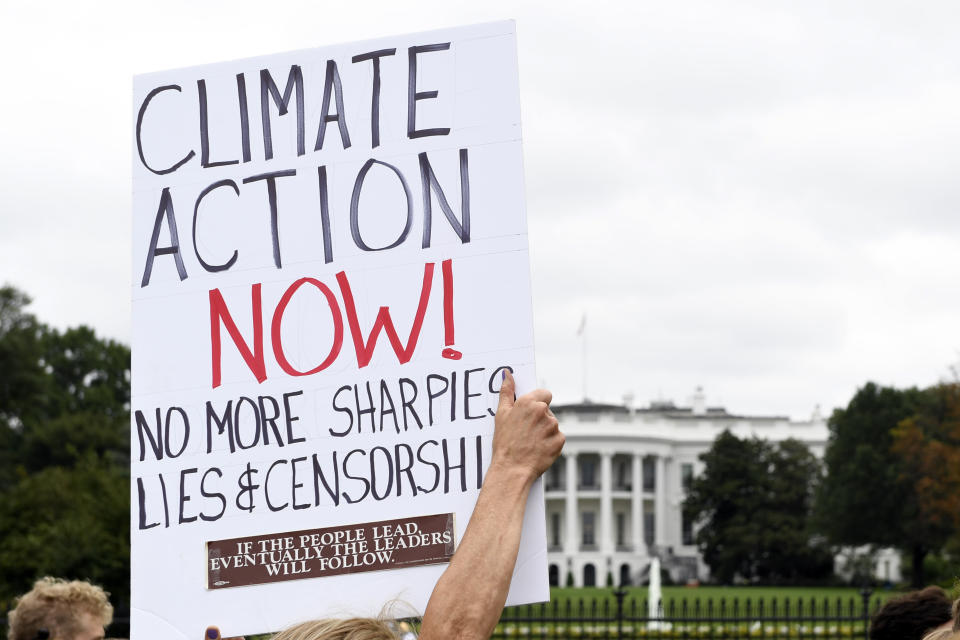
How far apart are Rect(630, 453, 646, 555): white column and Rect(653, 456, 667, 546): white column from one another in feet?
5.50

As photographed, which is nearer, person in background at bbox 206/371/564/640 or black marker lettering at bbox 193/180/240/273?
person in background at bbox 206/371/564/640

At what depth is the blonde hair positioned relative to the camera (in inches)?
79.4

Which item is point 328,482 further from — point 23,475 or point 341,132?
point 23,475

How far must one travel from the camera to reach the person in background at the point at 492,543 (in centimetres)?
215

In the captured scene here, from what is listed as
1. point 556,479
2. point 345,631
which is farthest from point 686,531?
point 345,631

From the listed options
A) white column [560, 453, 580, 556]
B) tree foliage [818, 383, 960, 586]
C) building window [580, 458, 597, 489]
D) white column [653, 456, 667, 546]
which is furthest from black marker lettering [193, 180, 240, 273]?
white column [653, 456, 667, 546]

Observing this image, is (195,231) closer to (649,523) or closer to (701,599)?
(701,599)

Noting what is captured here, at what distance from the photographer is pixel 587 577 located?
9450 cm

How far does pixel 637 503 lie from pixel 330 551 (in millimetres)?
95539

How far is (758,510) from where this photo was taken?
77.3m

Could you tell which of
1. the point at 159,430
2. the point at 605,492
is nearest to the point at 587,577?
the point at 605,492

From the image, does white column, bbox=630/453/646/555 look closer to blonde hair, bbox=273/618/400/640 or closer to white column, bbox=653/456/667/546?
white column, bbox=653/456/667/546

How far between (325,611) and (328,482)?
257mm

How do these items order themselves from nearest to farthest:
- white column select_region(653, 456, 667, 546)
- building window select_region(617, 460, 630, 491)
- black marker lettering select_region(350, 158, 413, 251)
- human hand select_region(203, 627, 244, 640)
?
1. human hand select_region(203, 627, 244, 640)
2. black marker lettering select_region(350, 158, 413, 251)
3. white column select_region(653, 456, 667, 546)
4. building window select_region(617, 460, 630, 491)
